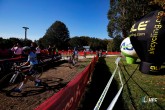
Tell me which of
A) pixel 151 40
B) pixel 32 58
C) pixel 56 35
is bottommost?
pixel 32 58

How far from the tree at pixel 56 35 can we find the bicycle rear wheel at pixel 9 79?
79.2 metres

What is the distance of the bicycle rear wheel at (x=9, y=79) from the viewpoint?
380 inches

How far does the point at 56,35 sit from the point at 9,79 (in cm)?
8388

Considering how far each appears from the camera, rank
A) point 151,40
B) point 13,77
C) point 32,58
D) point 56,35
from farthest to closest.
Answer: point 56,35
point 151,40
point 32,58
point 13,77

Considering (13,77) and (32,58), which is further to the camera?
(32,58)

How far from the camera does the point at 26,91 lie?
9.38 metres

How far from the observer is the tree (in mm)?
90938

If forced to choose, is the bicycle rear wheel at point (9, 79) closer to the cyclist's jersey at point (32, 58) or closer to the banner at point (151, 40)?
the cyclist's jersey at point (32, 58)

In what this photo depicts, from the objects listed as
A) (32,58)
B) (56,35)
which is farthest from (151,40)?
(56,35)

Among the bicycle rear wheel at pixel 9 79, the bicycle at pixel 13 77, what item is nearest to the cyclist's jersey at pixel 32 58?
the bicycle at pixel 13 77

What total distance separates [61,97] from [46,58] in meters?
18.7

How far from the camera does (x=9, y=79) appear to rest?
9.88m

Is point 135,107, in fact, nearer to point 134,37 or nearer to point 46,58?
point 134,37

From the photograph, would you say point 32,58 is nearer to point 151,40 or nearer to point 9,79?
point 9,79
